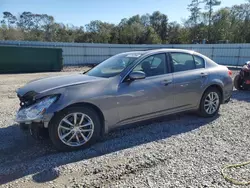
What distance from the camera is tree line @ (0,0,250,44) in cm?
3988

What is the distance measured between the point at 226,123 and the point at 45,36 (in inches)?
1827

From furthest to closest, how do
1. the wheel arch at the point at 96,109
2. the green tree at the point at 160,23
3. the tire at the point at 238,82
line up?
the green tree at the point at 160,23 < the tire at the point at 238,82 < the wheel arch at the point at 96,109

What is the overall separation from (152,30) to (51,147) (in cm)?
4895

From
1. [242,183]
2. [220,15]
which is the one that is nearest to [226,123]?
[242,183]

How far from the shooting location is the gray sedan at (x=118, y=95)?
10.7 feet

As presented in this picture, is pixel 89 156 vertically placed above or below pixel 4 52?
below

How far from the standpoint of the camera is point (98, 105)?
11.4 feet

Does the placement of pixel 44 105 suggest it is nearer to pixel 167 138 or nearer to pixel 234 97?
pixel 167 138

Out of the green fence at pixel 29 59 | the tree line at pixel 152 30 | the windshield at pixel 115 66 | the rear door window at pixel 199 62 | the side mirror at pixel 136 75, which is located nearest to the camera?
the side mirror at pixel 136 75

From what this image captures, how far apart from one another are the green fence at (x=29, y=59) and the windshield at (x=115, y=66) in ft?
44.6

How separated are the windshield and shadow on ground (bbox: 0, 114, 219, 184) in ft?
3.81

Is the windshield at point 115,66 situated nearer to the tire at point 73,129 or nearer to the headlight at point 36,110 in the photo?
the tire at point 73,129

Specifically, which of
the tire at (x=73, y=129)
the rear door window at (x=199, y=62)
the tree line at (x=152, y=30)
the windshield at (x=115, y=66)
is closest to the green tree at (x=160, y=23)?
the tree line at (x=152, y=30)

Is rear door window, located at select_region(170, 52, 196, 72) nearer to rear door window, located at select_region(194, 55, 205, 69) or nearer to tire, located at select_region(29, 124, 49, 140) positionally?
rear door window, located at select_region(194, 55, 205, 69)
